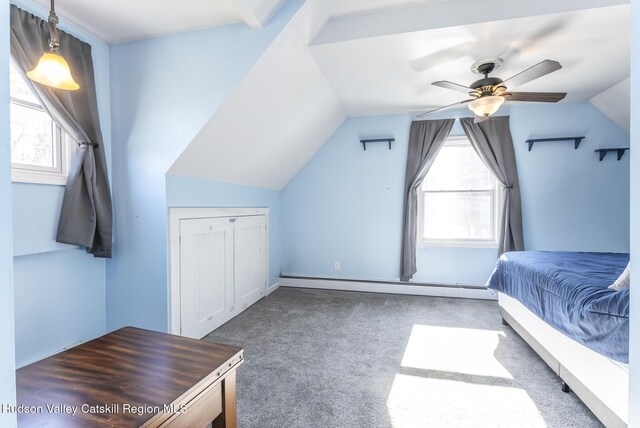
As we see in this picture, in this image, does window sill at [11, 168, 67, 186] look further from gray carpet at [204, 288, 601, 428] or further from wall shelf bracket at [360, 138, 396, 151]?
wall shelf bracket at [360, 138, 396, 151]

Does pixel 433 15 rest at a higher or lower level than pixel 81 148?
higher

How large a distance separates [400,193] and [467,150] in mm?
998

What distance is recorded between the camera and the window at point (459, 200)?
12.5 ft

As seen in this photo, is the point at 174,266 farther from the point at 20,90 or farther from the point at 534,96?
the point at 534,96

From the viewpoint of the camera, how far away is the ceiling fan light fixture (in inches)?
92.8

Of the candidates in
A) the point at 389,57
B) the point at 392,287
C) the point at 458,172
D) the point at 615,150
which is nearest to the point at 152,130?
the point at 389,57

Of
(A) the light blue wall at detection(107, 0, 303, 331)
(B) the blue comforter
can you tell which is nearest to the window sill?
(A) the light blue wall at detection(107, 0, 303, 331)

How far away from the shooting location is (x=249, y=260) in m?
3.44

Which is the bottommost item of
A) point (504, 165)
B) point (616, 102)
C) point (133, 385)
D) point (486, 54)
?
point (133, 385)

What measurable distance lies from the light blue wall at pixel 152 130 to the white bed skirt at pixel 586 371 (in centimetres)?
270

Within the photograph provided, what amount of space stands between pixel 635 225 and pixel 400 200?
340 cm

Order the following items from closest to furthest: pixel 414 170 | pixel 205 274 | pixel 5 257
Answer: pixel 5 257
pixel 205 274
pixel 414 170

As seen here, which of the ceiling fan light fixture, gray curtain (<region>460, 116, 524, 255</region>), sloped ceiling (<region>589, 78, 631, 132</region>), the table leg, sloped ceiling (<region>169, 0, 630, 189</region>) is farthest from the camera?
gray curtain (<region>460, 116, 524, 255</region>)

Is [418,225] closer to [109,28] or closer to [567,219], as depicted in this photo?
[567,219]
